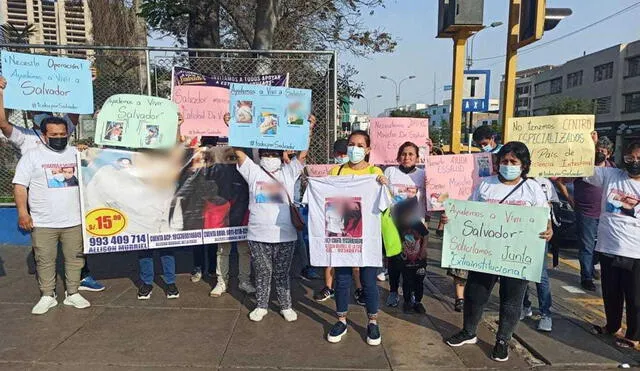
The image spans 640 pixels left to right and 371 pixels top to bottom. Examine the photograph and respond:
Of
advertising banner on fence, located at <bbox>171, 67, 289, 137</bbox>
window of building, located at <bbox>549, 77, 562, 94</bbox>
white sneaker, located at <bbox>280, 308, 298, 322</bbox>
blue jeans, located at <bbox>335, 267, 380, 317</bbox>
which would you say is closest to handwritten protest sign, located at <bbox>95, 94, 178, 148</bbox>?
advertising banner on fence, located at <bbox>171, 67, 289, 137</bbox>

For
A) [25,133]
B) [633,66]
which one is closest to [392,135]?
[25,133]

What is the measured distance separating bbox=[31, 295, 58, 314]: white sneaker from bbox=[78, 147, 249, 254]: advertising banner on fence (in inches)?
25.0

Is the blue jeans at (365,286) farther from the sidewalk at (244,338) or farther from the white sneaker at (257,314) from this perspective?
the white sneaker at (257,314)

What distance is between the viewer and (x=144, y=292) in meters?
5.11

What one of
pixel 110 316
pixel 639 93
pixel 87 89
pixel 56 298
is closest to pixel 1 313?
pixel 56 298

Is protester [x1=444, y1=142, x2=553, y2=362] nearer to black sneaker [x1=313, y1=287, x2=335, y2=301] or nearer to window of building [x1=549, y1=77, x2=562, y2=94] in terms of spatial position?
black sneaker [x1=313, y1=287, x2=335, y2=301]

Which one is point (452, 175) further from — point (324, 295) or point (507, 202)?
point (324, 295)

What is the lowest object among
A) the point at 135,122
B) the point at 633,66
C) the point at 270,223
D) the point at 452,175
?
the point at 270,223

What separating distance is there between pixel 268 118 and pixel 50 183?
2176 mm

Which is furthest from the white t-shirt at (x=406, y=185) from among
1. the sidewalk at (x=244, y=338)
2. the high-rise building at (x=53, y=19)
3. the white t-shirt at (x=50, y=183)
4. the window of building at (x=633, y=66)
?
the window of building at (x=633, y=66)

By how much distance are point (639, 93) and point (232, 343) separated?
184 ft

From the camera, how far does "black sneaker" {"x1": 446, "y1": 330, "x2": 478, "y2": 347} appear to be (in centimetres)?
409

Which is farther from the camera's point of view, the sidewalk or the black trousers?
the black trousers

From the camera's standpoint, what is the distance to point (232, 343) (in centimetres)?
406
